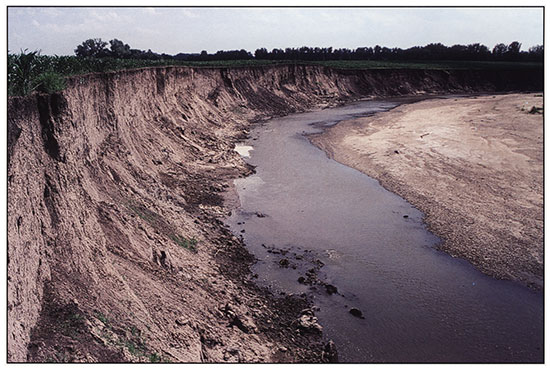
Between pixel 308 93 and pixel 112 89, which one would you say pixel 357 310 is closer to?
pixel 112 89

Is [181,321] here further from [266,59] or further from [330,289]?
[266,59]

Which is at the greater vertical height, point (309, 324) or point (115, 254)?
point (115, 254)

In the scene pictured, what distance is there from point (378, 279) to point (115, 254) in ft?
27.9

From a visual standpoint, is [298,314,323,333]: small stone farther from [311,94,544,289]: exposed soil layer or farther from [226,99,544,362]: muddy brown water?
[311,94,544,289]: exposed soil layer

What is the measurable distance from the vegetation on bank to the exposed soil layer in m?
15.6

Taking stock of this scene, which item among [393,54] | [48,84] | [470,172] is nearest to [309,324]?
[48,84]

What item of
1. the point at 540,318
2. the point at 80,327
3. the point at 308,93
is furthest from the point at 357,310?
the point at 308,93

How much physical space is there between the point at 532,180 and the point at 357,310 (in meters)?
15.6

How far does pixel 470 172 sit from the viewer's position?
2298 centimetres

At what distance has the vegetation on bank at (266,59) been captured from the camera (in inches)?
450

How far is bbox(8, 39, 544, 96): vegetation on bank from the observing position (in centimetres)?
1143

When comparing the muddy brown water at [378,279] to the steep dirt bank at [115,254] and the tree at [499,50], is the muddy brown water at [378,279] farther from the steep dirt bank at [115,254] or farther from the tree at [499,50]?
the tree at [499,50]

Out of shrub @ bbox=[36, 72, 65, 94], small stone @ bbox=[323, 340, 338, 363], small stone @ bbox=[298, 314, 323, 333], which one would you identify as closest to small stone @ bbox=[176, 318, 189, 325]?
small stone @ bbox=[298, 314, 323, 333]

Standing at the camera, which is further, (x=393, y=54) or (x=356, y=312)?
(x=393, y=54)
